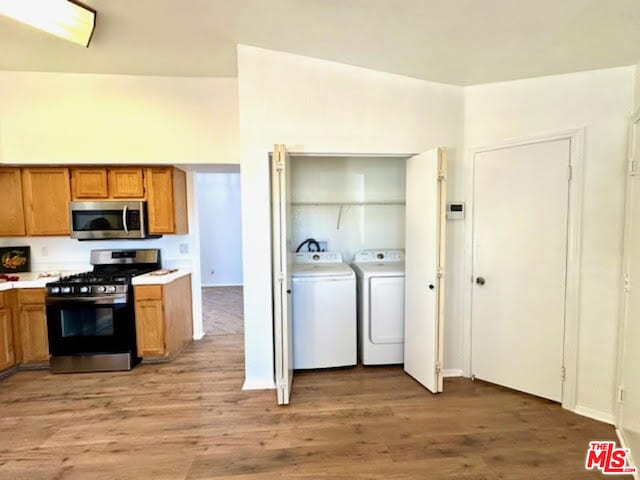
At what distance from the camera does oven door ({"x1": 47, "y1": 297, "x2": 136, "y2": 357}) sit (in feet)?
10.2

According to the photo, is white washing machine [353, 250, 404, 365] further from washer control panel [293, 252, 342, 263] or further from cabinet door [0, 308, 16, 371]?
cabinet door [0, 308, 16, 371]

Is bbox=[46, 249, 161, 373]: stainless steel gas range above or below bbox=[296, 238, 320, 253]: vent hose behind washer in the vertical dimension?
below

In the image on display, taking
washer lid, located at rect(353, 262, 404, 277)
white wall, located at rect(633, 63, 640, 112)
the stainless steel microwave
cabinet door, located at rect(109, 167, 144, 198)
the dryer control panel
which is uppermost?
white wall, located at rect(633, 63, 640, 112)

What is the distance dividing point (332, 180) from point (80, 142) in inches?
106

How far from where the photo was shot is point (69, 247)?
3779mm

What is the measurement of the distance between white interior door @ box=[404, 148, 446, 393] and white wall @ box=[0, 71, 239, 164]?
193cm

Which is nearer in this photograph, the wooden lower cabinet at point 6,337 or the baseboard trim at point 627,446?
the baseboard trim at point 627,446

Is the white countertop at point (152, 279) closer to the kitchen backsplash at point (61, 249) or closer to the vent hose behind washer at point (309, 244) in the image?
the kitchen backsplash at point (61, 249)

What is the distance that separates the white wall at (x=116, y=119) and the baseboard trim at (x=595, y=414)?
3.74 m

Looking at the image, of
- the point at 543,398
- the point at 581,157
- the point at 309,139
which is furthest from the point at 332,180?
the point at 543,398

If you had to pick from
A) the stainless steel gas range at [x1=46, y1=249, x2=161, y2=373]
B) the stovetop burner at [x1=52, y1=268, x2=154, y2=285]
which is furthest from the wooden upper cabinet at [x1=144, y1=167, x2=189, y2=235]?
the stainless steel gas range at [x1=46, y1=249, x2=161, y2=373]

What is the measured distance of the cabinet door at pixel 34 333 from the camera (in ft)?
10.6

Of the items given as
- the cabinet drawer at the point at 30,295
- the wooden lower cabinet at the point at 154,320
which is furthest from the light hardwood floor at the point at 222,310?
the cabinet drawer at the point at 30,295

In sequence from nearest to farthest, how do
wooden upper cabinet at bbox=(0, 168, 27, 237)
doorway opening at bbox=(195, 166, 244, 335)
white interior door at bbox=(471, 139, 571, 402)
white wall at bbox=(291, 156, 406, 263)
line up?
white interior door at bbox=(471, 139, 571, 402), wooden upper cabinet at bbox=(0, 168, 27, 237), white wall at bbox=(291, 156, 406, 263), doorway opening at bbox=(195, 166, 244, 335)
